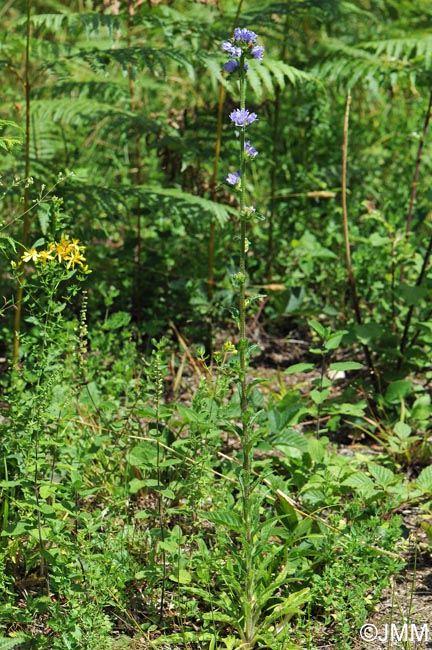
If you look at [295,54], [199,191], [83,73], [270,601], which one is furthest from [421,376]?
[83,73]

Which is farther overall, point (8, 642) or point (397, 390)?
point (397, 390)

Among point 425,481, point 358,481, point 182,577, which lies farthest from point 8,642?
point 425,481

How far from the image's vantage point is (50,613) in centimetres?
258

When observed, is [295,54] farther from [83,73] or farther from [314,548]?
[314,548]

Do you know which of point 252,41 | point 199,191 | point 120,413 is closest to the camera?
point 252,41

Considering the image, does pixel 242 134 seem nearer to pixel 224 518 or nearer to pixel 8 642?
pixel 224 518

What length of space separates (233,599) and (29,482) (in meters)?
0.68

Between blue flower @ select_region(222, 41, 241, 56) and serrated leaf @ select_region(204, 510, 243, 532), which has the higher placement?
blue flower @ select_region(222, 41, 241, 56)

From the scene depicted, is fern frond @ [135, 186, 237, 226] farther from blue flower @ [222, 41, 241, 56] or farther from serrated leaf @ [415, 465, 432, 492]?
blue flower @ [222, 41, 241, 56]

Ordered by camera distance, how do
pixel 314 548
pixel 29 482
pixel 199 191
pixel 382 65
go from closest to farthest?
pixel 29 482 → pixel 314 548 → pixel 382 65 → pixel 199 191

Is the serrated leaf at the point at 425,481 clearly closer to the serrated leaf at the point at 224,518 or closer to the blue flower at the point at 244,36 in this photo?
the serrated leaf at the point at 224,518

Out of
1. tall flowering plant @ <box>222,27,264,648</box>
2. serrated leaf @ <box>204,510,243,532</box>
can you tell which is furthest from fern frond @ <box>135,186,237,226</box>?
serrated leaf @ <box>204,510,243,532</box>

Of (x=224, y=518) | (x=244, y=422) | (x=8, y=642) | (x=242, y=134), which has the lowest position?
(x=8, y=642)

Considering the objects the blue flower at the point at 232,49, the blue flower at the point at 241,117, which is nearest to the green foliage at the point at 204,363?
the blue flower at the point at 241,117
